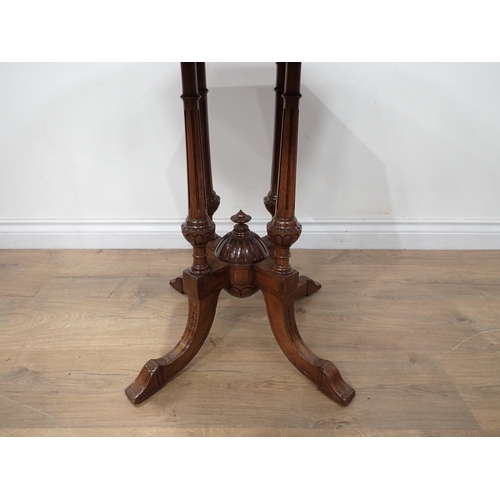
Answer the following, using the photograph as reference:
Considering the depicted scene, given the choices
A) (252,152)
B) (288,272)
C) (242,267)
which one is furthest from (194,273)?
(252,152)

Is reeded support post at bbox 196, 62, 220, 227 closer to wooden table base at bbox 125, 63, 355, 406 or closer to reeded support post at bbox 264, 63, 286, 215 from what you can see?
wooden table base at bbox 125, 63, 355, 406

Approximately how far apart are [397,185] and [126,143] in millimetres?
1076

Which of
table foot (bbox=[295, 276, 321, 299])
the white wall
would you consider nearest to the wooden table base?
table foot (bbox=[295, 276, 321, 299])

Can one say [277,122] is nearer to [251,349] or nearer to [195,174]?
[195,174]

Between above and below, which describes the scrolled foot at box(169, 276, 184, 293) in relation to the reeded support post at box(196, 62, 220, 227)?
below

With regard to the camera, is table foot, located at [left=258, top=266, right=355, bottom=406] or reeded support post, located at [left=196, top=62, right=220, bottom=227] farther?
reeded support post, located at [left=196, top=62, right=220, bottom=227]

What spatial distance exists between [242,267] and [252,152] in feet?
2.29

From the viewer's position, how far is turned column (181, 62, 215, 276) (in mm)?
833

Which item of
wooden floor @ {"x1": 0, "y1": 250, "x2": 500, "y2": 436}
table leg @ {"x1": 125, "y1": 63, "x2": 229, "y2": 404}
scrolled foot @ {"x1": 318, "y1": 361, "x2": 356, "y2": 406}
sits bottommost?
wooden floor @ {"x1": 0, "y1": 250, "x2": 500, "y2": 436}

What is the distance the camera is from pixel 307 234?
168cm

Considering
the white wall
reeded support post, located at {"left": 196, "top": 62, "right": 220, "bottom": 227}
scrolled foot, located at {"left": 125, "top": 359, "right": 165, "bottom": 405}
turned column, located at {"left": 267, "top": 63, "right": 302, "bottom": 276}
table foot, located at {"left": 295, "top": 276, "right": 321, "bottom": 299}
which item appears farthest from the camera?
the white wall

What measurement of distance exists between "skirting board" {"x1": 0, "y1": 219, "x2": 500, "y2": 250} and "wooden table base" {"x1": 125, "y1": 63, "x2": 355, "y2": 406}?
2.17 ft

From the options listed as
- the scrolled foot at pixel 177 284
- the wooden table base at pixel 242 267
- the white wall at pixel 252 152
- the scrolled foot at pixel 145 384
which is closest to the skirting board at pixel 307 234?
the white wall at pixel 252 152
